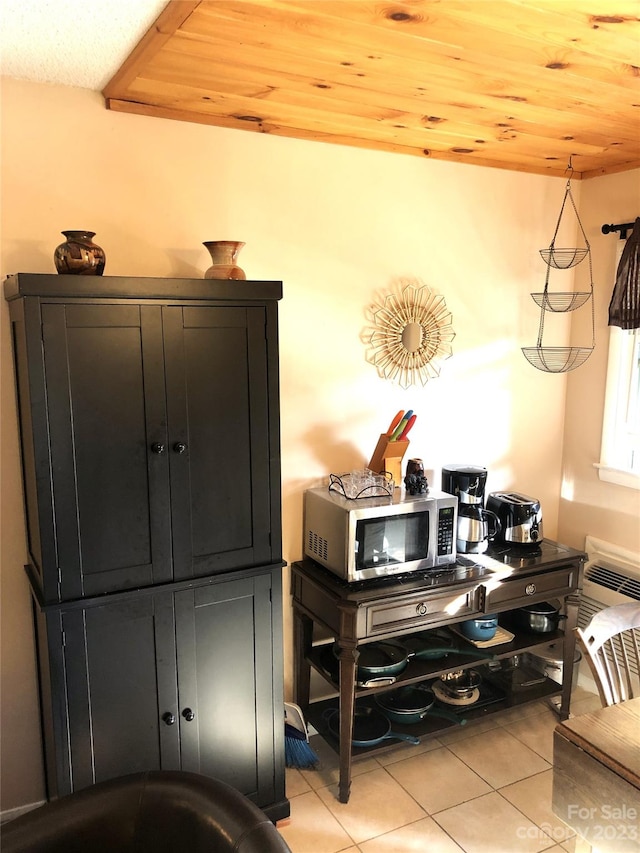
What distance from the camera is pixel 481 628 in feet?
9.40

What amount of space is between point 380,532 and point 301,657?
0.71 metres

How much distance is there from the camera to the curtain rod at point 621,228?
3.00 meters

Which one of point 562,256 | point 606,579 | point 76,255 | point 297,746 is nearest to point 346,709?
point 297,746

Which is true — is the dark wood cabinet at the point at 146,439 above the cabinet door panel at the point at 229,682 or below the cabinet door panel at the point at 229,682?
above

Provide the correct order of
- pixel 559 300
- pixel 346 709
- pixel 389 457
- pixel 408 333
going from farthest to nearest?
1. pixel 559 300
2. pixel 408 333
3. pixel 389 457
4. pixel 346 709

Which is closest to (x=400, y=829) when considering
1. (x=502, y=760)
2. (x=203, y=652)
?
(x=502, y=760)

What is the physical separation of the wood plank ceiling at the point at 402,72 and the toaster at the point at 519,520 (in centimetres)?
151

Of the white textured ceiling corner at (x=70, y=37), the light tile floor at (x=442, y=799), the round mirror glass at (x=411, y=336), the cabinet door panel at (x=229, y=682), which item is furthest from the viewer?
the round mirror glass at (x=411, y=336)

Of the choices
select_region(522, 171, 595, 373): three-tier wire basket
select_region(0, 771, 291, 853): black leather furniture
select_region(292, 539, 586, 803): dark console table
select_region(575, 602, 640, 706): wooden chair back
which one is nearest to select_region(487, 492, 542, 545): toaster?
select_region(292, 539, 586, 803): dark console table

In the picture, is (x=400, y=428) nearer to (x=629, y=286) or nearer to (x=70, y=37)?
(x=629, y=286)

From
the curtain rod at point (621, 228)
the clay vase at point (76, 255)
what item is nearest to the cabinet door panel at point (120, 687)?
the clay vase at point (76, 255)

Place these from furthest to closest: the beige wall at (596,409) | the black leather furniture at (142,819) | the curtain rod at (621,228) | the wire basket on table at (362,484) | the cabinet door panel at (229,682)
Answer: the beige wall at (596,409), the curtain rod at (621,228), the wire basket on table at (362,484), the cabinet door panel at (229,682), the black leather furniture at (142,819)

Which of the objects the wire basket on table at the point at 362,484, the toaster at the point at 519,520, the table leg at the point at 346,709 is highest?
the wire basket on table at the point at 362,484

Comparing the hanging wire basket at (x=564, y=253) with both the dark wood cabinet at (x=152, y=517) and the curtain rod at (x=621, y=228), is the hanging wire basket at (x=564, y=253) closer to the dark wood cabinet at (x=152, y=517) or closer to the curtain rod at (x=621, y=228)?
the curtain rod at (x=621, y=228)
